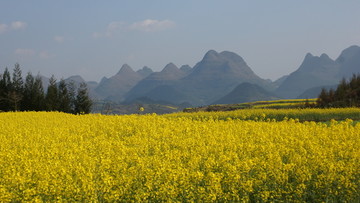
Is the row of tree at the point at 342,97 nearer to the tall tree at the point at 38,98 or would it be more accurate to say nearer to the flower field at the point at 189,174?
the flower field at the point at 189,174

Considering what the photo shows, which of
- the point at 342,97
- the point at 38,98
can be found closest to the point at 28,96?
the point at 38,98

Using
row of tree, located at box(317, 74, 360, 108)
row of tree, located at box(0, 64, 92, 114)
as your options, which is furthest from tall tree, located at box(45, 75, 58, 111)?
row of tree, located at box(317, 74, 360, 108)

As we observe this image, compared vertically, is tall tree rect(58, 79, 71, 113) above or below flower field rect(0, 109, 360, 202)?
above

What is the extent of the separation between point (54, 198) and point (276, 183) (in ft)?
18.9

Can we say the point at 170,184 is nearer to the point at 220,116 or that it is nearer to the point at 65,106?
the point at 220,116

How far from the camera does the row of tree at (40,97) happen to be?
4856 centimetres

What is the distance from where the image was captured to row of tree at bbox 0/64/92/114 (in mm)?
48562

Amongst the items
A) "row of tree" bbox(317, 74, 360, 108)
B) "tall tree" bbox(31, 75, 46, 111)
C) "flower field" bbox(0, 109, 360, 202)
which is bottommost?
"flower field" bbox(0, 109, 360, 202)

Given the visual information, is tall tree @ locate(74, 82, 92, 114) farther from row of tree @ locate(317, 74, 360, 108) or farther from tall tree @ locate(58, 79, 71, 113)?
row of tree @ locate(317, 74, 360, 108)

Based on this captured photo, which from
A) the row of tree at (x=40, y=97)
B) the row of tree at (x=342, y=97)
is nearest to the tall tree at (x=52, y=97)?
the row of tree at (x=40, y=97)

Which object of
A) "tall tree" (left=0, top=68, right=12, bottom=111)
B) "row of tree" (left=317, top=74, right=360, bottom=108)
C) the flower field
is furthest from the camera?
"tall tree" (left=0, top=68, right=12, bottom=111)

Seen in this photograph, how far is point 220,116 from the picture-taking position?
32344 mm

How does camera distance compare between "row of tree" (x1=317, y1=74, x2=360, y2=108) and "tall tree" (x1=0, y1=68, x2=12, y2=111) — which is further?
"tall tree" (x1=0, y1=68, x2=12, y2=111)

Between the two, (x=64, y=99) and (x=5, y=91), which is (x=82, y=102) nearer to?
(x=64, y=99)
